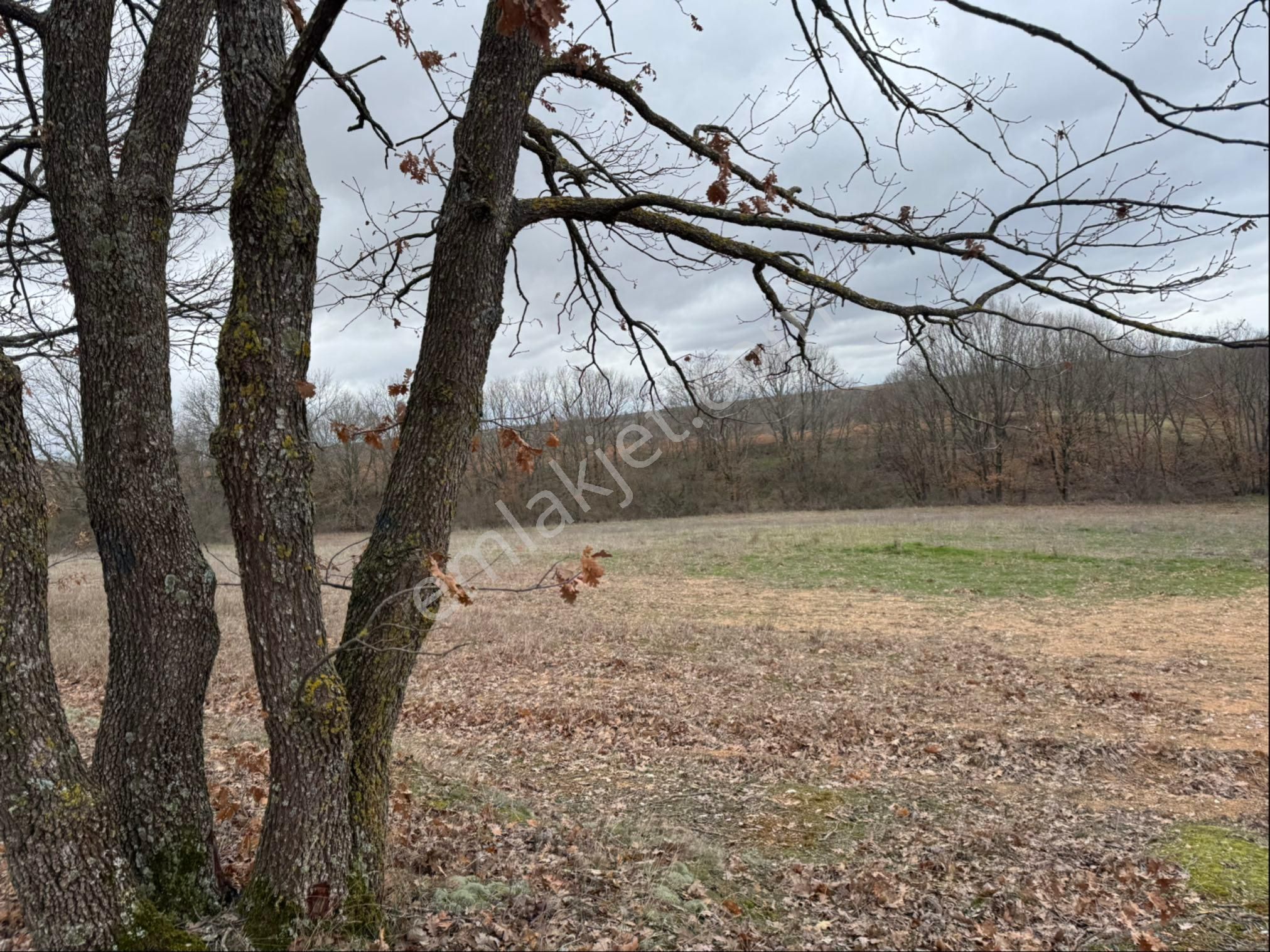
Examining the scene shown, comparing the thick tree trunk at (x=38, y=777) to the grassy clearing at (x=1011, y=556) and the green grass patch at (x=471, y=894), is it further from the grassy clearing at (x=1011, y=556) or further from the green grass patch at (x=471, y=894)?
the grassy clearing at (x=1011, y=556)

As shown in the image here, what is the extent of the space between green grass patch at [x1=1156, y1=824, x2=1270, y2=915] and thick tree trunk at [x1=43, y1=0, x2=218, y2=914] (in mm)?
5521

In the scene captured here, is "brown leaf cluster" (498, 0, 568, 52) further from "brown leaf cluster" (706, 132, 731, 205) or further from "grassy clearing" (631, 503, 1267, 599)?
"grassy clearing" (631, 503, 1267, 599)

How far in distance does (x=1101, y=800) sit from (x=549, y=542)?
76.6 feet

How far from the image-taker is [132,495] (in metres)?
3.06

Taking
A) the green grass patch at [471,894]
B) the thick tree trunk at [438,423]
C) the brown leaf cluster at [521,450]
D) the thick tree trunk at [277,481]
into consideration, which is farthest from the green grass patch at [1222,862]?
the thick tree trunk at [277,481]

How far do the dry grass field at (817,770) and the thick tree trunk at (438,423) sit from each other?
0.78m

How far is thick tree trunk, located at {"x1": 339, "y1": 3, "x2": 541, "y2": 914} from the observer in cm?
320

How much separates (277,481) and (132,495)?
0.70 m

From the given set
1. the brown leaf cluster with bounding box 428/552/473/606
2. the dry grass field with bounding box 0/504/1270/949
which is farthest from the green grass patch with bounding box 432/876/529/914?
the brown leaf cluster with bounding box 428/552/473/606

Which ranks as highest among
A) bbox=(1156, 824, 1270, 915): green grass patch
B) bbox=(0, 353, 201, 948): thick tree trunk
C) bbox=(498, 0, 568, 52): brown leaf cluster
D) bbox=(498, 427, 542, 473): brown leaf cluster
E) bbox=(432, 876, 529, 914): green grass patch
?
bbox=(498, 0, 568, 52): brown leaf cluster

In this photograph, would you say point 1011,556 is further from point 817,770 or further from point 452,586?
point 452,586

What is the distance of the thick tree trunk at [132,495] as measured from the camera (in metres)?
3.05

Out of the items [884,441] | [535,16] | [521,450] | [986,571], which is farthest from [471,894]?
[884,441]

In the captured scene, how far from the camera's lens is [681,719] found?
7.53 m
